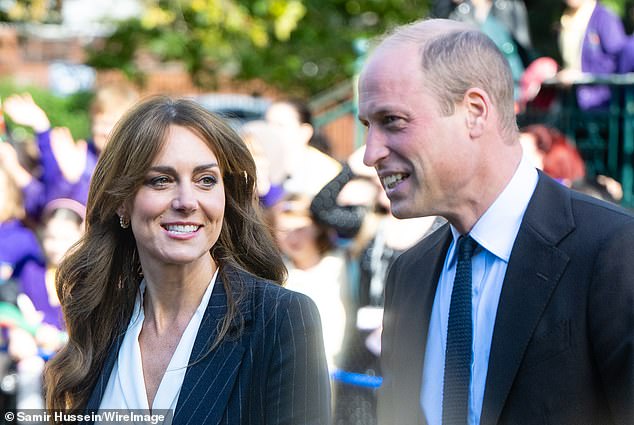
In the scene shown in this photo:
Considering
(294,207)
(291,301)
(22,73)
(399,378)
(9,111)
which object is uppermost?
(22,73)

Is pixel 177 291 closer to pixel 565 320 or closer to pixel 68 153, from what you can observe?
pixel 565 320

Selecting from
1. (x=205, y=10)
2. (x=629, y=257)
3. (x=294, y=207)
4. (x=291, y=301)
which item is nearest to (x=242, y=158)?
(x=291, y=301)

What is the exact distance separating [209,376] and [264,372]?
16 cm

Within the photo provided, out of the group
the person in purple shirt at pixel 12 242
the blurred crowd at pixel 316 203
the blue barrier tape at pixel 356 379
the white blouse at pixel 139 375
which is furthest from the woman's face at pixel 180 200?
the person in purple shirt at pixel 12 242

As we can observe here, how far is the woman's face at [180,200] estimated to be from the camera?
3.10m

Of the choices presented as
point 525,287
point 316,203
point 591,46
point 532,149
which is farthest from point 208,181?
point 591,46

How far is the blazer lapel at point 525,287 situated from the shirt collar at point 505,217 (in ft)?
0.17

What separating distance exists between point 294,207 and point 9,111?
270cm

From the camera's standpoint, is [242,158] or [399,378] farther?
[242,158]

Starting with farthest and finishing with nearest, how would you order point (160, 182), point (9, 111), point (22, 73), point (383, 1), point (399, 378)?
point (22, 73), point (383, 1), point (9, 111), point (160, 182), point (399, 378)

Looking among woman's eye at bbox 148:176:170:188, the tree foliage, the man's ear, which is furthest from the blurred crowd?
the tree foliage

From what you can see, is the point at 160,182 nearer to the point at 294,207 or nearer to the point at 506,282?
the point at 506,282

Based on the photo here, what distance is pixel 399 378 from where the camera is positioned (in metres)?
2.88

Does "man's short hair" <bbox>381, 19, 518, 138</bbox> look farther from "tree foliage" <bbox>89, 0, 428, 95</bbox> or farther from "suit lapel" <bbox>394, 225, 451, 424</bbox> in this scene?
"tree foliage" <bbox>89, 0, 428, 95</bbox>
